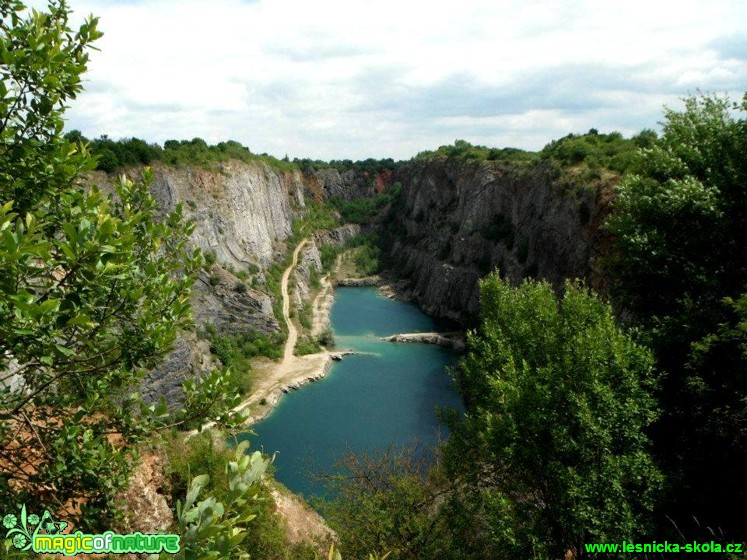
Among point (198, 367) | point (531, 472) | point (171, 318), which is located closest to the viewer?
point (171, 318)

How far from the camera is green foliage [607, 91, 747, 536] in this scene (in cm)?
959

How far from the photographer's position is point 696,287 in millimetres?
11781

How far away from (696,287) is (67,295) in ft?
42.5

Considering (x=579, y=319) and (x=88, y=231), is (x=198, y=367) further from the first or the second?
(x=88, y=231)

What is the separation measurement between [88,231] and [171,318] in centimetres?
177

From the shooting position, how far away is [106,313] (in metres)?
4.36

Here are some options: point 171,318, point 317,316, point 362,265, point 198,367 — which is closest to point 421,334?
point 317,316

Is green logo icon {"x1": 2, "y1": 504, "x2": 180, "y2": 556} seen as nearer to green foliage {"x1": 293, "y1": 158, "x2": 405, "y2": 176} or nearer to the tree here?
the tree

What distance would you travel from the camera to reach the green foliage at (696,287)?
959 centimetres

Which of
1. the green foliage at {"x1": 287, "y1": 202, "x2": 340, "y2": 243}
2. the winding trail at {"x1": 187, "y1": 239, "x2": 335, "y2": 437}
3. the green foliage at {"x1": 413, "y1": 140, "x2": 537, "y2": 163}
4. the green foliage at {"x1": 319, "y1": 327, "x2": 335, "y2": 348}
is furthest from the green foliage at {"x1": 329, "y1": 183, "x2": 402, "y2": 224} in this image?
the green foliage at {"x1": 319, "y1": 327, "x2": 335, "y2": 348}

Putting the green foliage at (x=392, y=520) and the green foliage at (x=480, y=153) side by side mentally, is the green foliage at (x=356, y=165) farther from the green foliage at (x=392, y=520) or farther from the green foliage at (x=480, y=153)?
the green foliage at (x=392, y=520)

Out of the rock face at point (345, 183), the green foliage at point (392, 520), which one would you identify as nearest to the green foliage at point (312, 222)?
the rock face at point (345, 183)

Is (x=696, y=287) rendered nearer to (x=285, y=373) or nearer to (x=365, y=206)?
(x=285, y=373)

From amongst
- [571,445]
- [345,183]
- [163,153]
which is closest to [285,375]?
[163,153]
